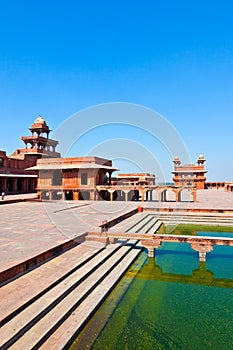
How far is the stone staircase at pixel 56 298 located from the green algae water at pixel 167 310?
28 cm

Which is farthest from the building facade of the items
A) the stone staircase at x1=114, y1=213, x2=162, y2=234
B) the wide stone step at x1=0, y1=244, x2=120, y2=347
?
the wide stone step at x1=0, y1=244, x2=120, y2=347

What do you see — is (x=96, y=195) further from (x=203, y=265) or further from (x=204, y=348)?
(x=204, y=348)

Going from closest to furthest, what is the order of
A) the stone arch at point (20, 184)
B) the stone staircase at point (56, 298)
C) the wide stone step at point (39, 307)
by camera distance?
the wide stone step at point (39, 307) → the stone staircase at point (56, 298) → the stone arch at point (20, 184)

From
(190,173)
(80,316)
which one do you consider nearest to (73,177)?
(80,316)

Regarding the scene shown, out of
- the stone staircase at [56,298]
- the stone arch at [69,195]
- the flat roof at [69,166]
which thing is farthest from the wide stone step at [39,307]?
the stone arch at [69,195]

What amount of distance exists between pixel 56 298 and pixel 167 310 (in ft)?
8.73

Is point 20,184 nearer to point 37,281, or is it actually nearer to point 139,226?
point 139,226

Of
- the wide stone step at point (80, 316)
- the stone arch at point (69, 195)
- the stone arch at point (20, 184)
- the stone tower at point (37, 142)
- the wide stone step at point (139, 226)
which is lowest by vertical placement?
the wide stone step at point (80, 316)

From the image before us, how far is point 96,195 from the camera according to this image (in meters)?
25.8

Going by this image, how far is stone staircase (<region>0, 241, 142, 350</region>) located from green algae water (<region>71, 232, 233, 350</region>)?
0.28 metres

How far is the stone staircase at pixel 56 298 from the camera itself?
4230 millimetres

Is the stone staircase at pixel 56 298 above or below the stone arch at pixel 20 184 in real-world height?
below

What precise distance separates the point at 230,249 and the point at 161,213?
307 inches

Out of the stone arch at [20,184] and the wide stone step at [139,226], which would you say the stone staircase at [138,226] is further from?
the stone arch at [20,184]
